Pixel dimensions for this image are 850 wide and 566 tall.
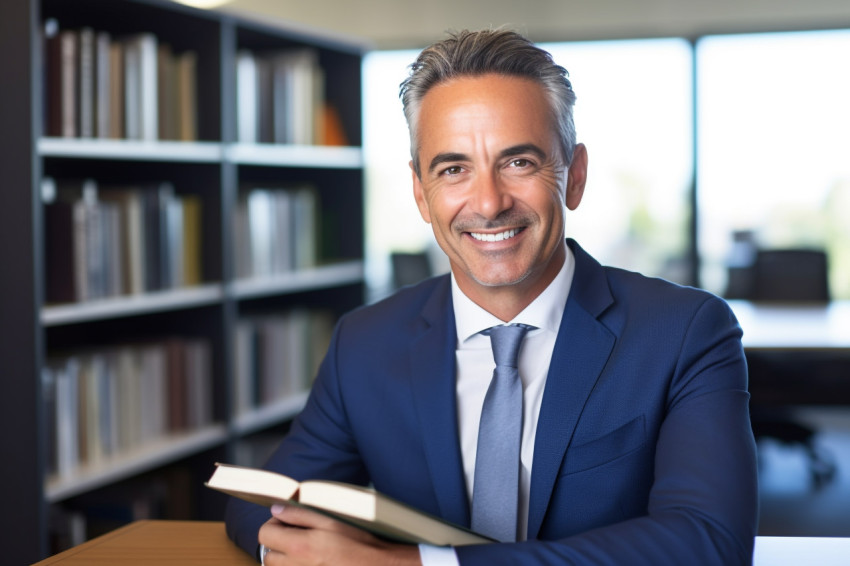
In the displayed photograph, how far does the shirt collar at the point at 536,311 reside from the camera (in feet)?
4.95

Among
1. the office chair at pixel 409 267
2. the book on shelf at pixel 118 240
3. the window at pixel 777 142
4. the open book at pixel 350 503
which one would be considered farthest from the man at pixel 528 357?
the window at pixel 777 142

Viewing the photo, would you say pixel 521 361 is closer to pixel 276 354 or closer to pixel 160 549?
pixel 160 549

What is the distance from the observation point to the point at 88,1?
9.12 feet

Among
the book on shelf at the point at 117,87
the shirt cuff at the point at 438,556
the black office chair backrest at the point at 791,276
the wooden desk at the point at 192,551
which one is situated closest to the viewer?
the shirt cuff at the point at 438,556

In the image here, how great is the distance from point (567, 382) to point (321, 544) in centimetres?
47

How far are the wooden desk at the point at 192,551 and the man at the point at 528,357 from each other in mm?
43

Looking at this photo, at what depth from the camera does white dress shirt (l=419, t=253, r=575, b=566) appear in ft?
4.81

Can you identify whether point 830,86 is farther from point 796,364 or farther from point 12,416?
point 12,416

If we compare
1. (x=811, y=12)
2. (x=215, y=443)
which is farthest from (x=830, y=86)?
(x=215, y=443)

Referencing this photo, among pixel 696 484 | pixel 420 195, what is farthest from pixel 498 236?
pixel 696 484

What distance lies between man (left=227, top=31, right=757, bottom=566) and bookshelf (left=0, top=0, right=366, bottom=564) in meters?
1.26

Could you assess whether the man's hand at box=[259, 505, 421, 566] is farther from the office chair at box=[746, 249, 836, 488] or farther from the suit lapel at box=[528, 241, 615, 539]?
the office chair at box=[746, 249, 836, 488]

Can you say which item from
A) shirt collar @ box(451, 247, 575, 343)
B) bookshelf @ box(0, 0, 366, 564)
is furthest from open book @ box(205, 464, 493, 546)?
bookshelf @ box(0, 0, 366, 564)

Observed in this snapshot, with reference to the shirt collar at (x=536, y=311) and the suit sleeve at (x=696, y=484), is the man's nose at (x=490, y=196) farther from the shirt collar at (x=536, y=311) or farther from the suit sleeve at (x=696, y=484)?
the suit sleeve at (x=696, y=484)
